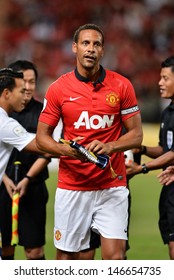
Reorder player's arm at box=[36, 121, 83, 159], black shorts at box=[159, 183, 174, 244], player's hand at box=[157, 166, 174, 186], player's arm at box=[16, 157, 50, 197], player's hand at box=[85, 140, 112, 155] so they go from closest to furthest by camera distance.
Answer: player's hand at box=[85, 140, 112, 155]
player's arm at box=[36, 121, 83, 159]
player's hand at box=[157, 166, 174, 186]
black shorts at box=[159, 183, 174, 244]
player's arm at box=[16, 157, 50, 197]

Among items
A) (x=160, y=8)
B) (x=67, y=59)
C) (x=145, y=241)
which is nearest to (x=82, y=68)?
(x=145, y=241)

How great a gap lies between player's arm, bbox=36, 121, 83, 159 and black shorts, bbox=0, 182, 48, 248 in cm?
154

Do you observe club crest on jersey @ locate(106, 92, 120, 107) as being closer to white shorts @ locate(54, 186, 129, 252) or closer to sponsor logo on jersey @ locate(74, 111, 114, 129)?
sponsor logo on jersey @ locate(74, 111, 114, 129)

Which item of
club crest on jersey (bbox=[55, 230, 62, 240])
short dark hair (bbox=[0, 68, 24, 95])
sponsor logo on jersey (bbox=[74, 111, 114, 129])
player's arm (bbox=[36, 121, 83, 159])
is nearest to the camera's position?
player's arm (bbox=[36, 121, 83, 159])

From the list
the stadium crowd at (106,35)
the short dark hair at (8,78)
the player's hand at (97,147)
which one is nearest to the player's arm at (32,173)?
the short dark hair at (8,78)

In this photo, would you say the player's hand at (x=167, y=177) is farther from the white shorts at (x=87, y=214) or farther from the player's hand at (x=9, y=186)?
the player's hand at (x=9, y=186)

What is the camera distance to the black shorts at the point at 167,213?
848cm

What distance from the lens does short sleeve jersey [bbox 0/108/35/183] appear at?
7.57m

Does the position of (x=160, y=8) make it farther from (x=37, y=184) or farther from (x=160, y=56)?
(x=37, y=184)

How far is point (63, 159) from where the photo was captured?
7.70 metres

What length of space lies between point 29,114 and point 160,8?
20.4m

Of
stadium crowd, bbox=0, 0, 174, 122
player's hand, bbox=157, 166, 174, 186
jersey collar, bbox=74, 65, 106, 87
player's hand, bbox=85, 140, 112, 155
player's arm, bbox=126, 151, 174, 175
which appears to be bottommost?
player's hand, bbox=157, 166, 174, 186

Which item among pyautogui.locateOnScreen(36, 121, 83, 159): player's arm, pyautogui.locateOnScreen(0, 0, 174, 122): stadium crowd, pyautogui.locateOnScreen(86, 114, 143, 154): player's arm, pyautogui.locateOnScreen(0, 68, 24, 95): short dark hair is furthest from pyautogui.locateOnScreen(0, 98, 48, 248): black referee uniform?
pyautogui.locateOnScreen(0, 0, 174, 122): stadium crowd

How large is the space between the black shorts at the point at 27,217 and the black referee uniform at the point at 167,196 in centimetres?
126
